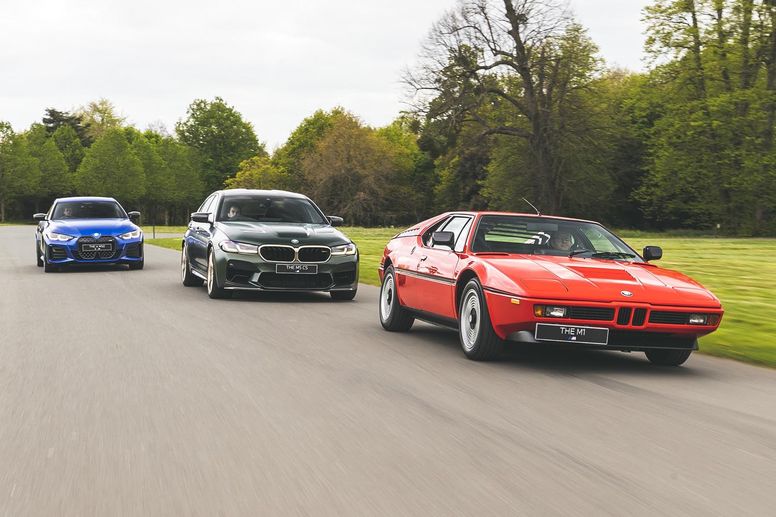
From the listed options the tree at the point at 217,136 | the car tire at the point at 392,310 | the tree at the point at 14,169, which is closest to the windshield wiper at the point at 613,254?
the car tire at the point at 392,310

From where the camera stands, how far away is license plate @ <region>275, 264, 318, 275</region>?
13.8 meters

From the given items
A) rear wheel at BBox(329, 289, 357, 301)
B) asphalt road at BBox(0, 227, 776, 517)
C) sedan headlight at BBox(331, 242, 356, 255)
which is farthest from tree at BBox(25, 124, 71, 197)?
asphalt road at BBox(0, 227, 776, 517)

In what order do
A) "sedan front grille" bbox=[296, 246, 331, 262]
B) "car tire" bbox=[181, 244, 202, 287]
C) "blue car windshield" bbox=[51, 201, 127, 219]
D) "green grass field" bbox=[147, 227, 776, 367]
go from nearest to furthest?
1. "green grass field" bbox=[147, 227, 776, 367]
2. "sedan front grille" bbox=[296, 246, 331, 262]
3. "car tire" bbox=[181, 244, 202, 287]
4. "blue car windshield" bbox=[51, 201, 127, 219]

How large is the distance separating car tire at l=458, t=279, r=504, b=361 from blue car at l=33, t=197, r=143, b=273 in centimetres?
1262

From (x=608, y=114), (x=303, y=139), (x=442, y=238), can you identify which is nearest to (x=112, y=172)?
(x=303, y=139)

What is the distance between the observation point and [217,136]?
385 ft

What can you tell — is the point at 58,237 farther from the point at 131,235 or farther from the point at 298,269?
the point at 298,269

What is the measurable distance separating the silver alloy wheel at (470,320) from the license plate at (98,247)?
1267 cm

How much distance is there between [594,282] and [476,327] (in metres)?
1.06

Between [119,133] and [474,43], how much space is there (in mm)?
67072

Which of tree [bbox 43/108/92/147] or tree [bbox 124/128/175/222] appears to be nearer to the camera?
tree [bbox 124/128/175/222]

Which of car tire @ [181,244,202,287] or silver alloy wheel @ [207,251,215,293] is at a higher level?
silver alloy wheel @ [207,251,215,293]

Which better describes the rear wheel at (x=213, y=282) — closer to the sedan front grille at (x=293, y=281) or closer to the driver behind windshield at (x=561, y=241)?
the sedan front grille at (x=293, y=281)

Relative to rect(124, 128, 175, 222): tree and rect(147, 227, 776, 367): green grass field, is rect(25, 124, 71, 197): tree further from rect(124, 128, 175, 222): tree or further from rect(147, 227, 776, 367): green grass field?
rect(147, 227, 776, 367): green grass field
